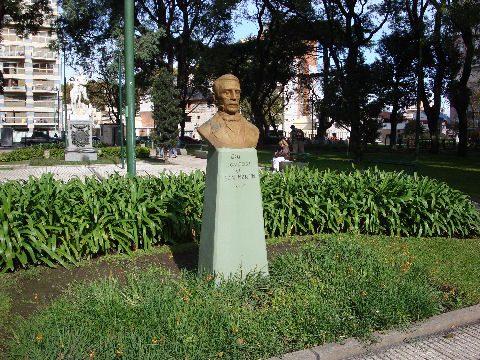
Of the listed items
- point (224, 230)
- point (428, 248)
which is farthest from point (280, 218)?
point (224, 230)

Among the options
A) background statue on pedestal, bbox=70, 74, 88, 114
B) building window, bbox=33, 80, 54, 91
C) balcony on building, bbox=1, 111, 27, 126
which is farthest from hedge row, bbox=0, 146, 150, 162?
building window, bbox=33, 80, 54, 91

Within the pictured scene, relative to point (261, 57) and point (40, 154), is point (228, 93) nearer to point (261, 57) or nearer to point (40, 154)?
point (40, 154)

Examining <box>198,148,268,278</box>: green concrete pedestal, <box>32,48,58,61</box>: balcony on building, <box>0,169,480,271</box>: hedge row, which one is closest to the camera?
<box>198,148,268,278</box>: green concrete pedestal

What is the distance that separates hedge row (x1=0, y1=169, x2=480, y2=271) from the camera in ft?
19.8

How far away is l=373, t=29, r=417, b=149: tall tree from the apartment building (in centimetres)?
4850

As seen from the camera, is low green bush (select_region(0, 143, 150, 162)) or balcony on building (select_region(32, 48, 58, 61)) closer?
low green bush (select_region(0, 143, 150, 162))

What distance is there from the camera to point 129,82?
9.53 metres

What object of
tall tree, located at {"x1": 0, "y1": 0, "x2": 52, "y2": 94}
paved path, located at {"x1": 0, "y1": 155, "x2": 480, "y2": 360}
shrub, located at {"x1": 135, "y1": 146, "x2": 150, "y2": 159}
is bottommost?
paved path, located at {"x1": 0, "y1": 155, "x2": 480, "y2": 360}

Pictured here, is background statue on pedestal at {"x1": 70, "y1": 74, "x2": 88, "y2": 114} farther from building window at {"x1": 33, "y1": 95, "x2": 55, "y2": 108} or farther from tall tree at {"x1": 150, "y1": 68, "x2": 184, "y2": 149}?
building window at {"x1": 33, "y1": 95, "x2": 55, "y2": 108}

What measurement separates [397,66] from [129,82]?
31208 millimetres

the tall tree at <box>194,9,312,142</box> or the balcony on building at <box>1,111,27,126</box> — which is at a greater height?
the tall tree at <box>194,9,312,142</box>

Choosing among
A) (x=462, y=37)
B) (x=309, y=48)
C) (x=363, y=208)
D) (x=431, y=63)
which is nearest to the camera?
(x=363, y=208)

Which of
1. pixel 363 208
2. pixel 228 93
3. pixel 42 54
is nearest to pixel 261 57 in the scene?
pixel 363 208

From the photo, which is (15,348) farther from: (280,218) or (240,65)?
(240,65)
